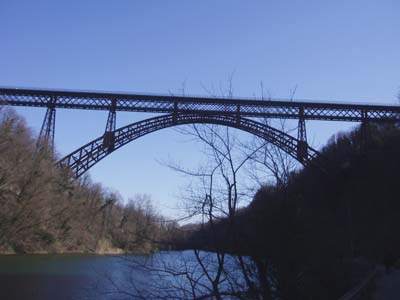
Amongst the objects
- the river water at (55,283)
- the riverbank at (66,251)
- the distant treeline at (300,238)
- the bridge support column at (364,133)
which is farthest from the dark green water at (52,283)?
the bridge support column at (364,133)

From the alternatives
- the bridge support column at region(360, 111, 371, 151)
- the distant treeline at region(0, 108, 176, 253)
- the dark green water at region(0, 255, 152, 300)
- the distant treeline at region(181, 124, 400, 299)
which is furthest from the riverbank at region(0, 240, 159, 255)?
the bridge support column at region(360, 111, 371, 151)

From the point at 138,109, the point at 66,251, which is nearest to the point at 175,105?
the point at 138,109

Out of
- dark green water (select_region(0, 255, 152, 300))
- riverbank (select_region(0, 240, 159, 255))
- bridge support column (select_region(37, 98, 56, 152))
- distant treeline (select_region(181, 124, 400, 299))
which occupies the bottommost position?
dark green water (select_region(0, 255, 152, 300))

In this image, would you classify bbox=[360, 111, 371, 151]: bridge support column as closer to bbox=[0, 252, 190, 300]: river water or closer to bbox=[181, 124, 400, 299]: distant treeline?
bbox=[181, 124, 400, 299]: distant treeline

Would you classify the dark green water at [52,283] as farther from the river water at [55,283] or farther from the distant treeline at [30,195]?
the distant treeline at [30,195]

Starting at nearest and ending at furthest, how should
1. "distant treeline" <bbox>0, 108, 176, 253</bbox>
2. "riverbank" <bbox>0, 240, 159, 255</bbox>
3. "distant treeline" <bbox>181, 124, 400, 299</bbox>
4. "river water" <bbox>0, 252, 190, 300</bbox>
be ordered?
"distant treeline" <bbox>181, 124, 400, 299</bbox>
"river water" <bbox>0, 252, 190, 300</bbox>
"distant treeline" <bbox>0, 108, 176, 253</bbox>
"riverbank" <bbox>0, 240, 159, 255</bbox>

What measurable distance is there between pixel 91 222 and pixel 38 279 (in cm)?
1889

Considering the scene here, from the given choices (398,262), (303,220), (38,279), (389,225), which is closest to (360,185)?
(389,225)

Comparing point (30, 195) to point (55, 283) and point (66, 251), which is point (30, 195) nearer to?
point (55, 283)

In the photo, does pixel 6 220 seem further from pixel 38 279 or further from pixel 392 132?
pixel 392 132

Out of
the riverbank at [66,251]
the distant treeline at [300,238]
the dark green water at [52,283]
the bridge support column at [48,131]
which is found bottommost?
the dark green water at [52,283]

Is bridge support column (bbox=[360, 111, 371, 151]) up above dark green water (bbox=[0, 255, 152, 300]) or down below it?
above

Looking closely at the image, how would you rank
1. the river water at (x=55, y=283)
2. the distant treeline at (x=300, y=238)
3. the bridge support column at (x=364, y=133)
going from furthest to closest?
the bridge support column at (x=364, y=133)
the river water at (x=55, y=283)
the distant treeline at (x=300, y=238)

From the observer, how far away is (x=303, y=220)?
184 inches
